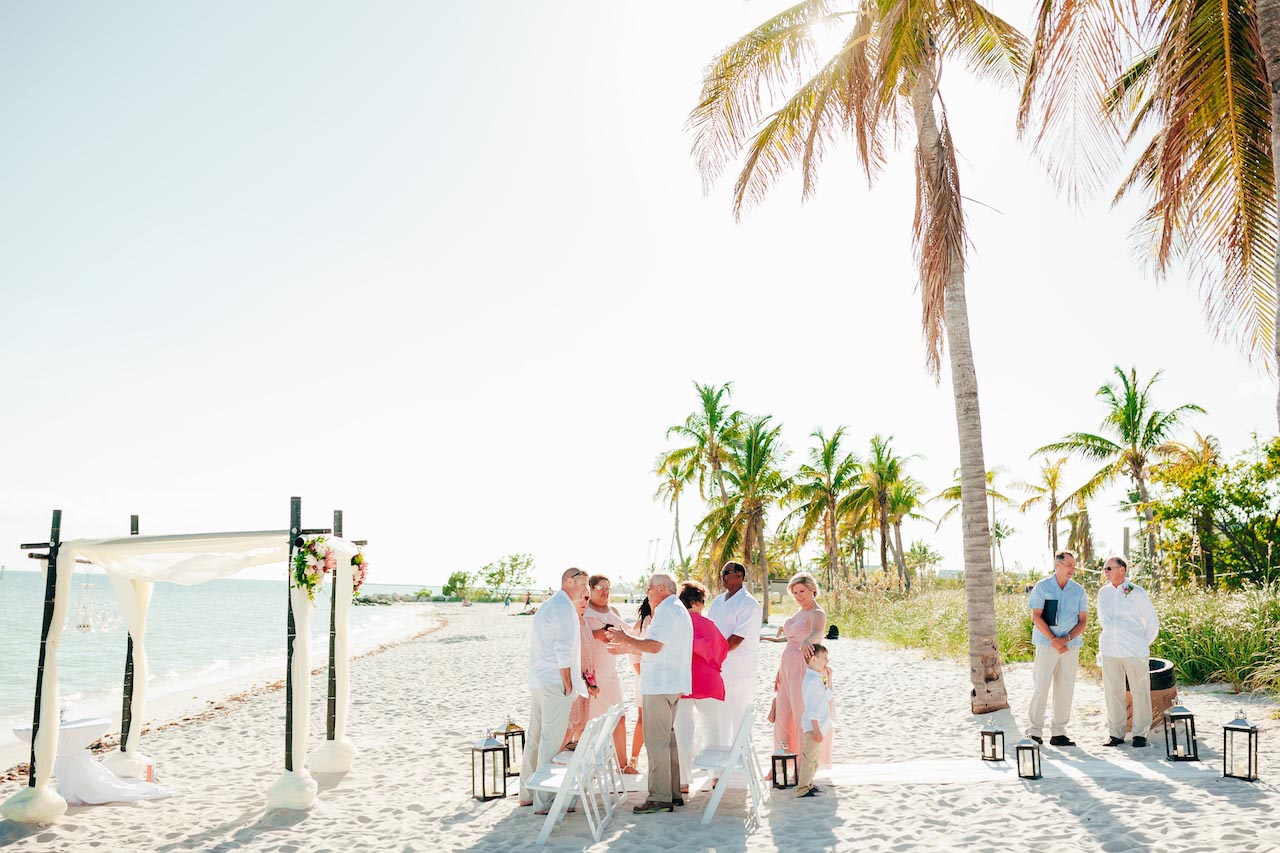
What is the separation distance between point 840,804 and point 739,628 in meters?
1.56

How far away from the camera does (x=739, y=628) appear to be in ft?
23.9

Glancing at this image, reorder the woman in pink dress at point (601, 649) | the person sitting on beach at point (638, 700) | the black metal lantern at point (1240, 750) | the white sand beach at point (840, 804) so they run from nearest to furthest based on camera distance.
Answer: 1. the white sand beach at point (840, 804)
2. the black metal lantern at point (1240, 750)
3. the person sitting on beach at point (638, 700)
4. the woman in pink dress at point (601, 649)

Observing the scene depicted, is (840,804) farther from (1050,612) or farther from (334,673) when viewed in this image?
(334,673)

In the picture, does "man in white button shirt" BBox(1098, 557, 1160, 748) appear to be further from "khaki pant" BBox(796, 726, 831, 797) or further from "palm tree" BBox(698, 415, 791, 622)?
"palm tree" BBox(698, 415, 791, 622)

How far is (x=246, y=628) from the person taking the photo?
45.6 m

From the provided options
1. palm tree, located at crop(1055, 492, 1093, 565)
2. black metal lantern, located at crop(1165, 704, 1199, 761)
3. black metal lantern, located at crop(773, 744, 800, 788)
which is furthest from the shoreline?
palm tree, located at crop(1055, 492, 1093, 565)

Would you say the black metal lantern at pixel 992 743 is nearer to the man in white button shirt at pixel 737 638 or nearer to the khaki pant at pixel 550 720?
the man in white button shirt at pixel 737 638

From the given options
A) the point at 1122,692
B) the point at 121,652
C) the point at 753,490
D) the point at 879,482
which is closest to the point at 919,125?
the point at 1122,692

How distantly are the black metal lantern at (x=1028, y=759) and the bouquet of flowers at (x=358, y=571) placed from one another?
5.89 meters

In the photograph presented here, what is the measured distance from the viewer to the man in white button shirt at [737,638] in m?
7.27

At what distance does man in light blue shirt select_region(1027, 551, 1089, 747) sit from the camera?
8172 mm

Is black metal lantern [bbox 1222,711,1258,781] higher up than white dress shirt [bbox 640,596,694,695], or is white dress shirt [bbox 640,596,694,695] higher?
white dress shirt [bbox 640,596,694,695]

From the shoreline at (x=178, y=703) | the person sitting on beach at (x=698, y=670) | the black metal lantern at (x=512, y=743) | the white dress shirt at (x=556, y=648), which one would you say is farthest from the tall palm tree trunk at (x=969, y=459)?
the shoreline at (x=178, y=703)

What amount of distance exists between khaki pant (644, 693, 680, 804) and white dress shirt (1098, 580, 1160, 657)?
4514 mm
